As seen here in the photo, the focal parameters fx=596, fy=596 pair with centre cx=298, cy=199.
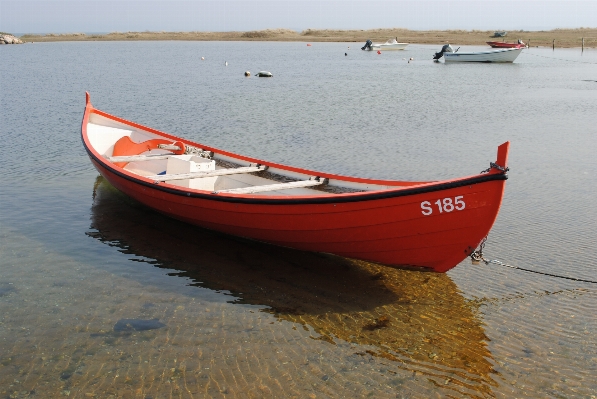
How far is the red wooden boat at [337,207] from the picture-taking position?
7.66m

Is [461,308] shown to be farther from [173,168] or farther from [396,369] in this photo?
[173,168]

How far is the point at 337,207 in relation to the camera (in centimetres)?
837

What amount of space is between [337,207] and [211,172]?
3.81 meters

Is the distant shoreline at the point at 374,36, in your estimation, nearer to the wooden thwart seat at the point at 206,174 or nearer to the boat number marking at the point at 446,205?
the wooden thwart seat at the point at 206,174

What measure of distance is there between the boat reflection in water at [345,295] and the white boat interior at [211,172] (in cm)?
101

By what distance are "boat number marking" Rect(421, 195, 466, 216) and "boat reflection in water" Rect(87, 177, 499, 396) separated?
54.9 inches

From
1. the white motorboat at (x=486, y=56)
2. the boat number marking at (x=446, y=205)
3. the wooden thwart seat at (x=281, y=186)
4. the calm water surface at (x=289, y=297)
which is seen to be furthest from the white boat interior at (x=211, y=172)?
the white motorboat at (x=486, y=56)

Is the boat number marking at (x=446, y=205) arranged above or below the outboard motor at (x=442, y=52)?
below

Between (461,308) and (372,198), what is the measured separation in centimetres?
193

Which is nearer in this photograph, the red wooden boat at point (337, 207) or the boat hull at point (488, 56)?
the red wooden boat at point (337, 207)

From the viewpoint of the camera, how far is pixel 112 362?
6777 millimetres

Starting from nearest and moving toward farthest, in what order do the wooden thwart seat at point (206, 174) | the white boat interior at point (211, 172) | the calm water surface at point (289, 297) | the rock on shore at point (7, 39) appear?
the calm water surface at point (289, 297), the white boat interior at point (211, 172), the wooden thwart seat at point (206, 174), the rock on shore at point (7, 39)

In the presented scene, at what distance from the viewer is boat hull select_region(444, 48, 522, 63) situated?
161 ft

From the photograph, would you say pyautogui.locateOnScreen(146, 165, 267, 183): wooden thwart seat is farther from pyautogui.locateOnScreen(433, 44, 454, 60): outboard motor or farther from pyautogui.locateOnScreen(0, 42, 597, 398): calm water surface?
pyautogui.locateOnScreen(433, 44, 454, 60): outboard motor
